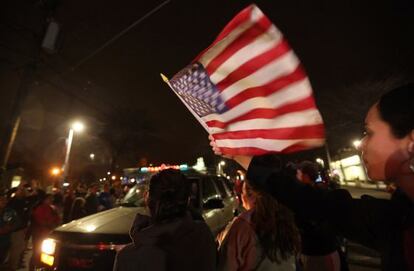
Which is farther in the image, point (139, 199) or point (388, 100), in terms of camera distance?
point (139, 199)

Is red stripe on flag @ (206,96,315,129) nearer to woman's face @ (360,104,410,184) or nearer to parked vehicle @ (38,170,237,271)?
woman's face @ (360,104,410,184)

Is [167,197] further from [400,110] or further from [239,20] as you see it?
[400,110]

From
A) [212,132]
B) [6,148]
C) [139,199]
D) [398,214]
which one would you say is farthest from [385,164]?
[6,148]

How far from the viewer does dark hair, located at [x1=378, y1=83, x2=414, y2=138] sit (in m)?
1.21

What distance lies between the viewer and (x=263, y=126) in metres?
1.96

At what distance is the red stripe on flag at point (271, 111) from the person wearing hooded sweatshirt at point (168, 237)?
545mm

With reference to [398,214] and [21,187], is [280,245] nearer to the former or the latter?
[398,214]

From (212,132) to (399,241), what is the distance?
4.75 feet

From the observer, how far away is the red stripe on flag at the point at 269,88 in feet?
5.76

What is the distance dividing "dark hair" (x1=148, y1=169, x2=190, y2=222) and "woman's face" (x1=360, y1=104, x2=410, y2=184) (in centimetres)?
136

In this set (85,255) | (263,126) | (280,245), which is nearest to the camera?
(263,126)

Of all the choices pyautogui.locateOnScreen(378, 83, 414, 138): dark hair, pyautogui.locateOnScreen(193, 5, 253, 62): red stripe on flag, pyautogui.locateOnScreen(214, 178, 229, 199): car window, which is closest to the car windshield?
pyautogui.locateOnScreen(214, 178, 229, 199): car window

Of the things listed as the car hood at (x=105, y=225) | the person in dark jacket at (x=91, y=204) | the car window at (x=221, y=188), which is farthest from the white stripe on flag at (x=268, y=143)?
the person in dark jacket at (x=91, y=204)

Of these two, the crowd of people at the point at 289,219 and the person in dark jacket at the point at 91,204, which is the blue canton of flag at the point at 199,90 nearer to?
the crowd of people at the point at 289,219
